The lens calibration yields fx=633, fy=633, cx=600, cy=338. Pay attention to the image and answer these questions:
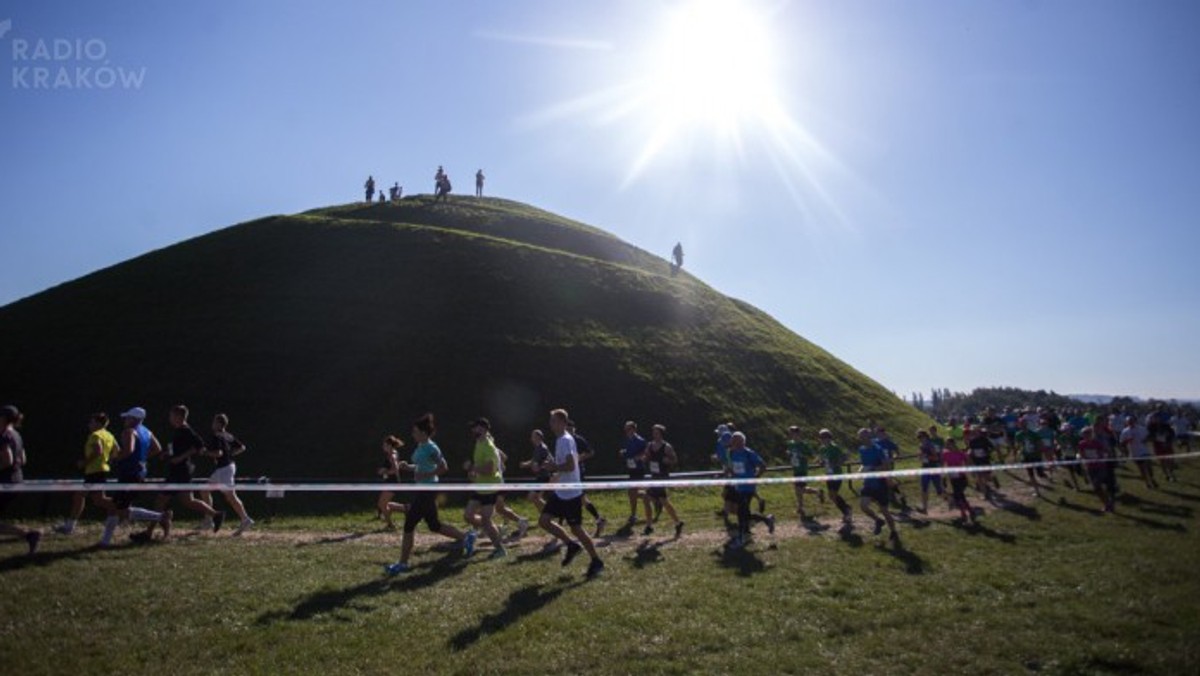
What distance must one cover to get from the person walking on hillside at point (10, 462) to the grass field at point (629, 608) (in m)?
0.48

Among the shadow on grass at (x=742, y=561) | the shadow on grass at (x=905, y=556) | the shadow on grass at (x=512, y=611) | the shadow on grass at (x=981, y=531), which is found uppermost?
the shadow on grass at (x=981, y=531)

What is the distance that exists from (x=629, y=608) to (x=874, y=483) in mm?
8226

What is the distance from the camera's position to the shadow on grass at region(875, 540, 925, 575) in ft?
36.4

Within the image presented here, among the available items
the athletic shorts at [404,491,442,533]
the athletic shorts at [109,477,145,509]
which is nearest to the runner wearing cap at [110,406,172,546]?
the athletic shorts at [109,477,145,509]

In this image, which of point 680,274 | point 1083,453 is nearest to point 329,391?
point 1083,453

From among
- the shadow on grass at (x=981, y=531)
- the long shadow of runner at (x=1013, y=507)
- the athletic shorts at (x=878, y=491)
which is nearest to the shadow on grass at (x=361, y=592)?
the athletic shorts at (x=878, y=491)

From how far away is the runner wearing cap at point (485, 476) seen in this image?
1232 centimetres

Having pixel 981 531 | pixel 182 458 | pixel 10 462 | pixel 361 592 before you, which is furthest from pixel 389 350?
pixel 981 531

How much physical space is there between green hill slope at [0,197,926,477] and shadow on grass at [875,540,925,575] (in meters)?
16.2

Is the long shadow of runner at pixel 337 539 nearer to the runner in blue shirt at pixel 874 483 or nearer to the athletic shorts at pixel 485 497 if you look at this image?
the athletic shorts at pixel 485 497

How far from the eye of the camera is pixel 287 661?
697 centimetres

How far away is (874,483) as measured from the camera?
1455 cm

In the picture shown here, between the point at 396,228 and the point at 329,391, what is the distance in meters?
22.7

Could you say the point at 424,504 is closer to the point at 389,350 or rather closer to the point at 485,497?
the point at 485,497
